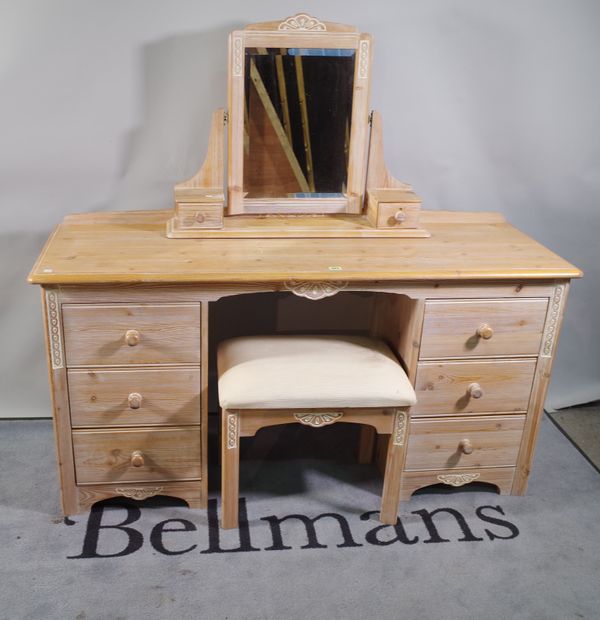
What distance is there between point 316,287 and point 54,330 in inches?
25.3

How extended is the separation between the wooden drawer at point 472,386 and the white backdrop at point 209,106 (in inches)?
24.1

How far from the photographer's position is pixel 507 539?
2047 millimetres

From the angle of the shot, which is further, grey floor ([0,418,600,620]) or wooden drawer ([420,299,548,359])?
wooden drawer ([420,299,548,359])

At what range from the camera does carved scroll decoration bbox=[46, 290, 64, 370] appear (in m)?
1.80

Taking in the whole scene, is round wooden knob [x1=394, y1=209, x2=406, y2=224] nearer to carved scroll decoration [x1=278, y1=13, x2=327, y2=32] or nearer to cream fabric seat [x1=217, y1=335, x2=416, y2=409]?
cream fabric seat [x1=217, y1=335, x2=416, y2=409]

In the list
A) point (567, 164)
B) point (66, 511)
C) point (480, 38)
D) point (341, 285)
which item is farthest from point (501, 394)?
point (66, 511)

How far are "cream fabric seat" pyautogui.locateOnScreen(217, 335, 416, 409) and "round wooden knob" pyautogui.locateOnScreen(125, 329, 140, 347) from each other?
23 centimetres

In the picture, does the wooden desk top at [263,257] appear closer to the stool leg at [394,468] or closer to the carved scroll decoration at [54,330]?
the carved scroll decoration at [54,330]

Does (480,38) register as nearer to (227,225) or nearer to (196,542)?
(227,225)

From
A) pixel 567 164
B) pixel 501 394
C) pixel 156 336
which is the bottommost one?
pixel 501 394

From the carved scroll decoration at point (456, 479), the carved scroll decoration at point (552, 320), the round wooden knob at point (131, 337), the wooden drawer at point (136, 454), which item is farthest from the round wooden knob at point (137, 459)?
the carved scroll decoration at point (552, 320)

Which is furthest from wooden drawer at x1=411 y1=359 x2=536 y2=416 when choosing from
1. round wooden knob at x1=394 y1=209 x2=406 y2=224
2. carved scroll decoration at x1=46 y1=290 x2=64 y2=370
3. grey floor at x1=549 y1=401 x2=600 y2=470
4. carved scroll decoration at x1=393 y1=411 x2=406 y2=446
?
carved scroll decoration at x1=46 y1=290 x2=64 y2=370

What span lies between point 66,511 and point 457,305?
1.19 meters

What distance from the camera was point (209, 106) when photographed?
7.19 feet
